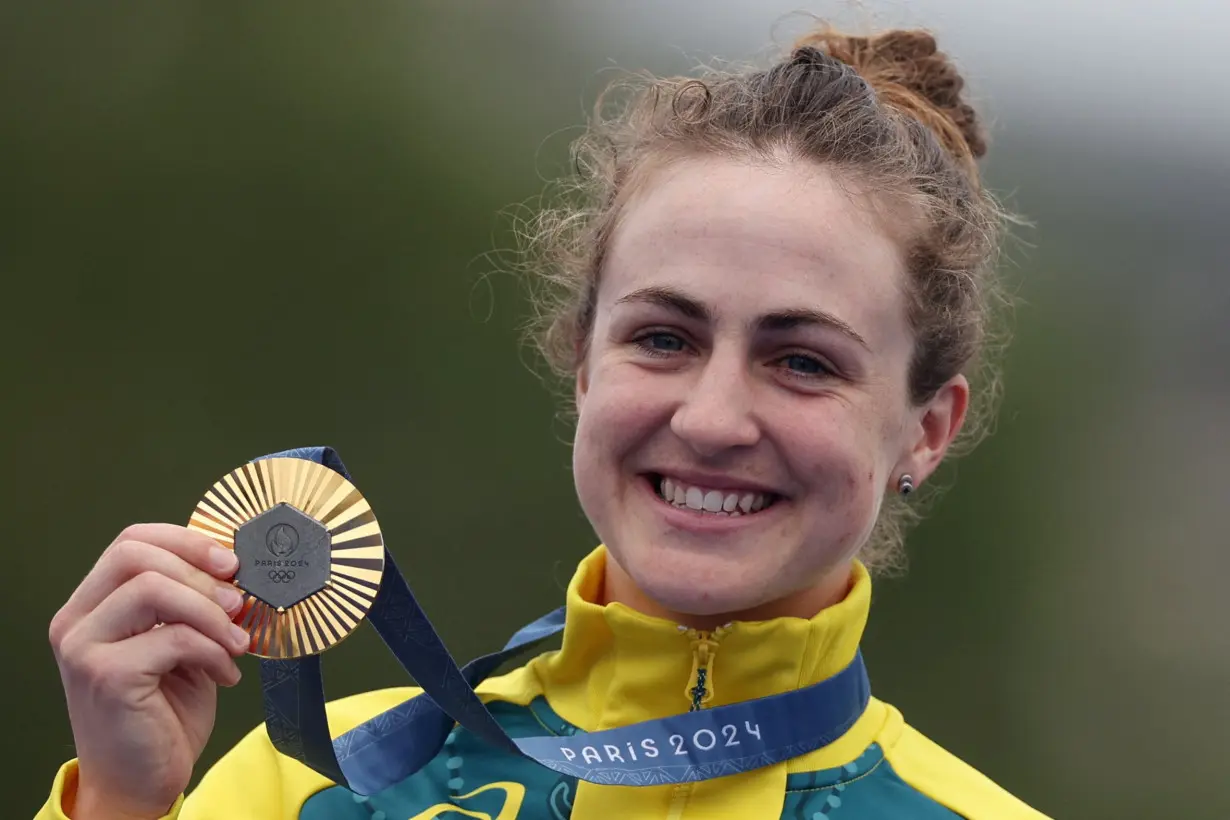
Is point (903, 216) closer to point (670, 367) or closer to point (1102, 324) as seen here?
point (670, 367)

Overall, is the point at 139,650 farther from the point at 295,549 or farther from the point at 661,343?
the point at 661,343

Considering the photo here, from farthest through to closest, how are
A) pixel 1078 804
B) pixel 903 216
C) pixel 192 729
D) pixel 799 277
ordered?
pixel 1078 804
pixel 903 216
pixel 799 277
pixel 192 729

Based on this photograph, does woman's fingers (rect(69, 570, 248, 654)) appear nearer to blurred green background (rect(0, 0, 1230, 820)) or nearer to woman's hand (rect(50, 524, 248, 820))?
woman's hand (rect(50, 524, 248, 820))

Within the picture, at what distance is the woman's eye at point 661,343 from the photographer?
1554mm

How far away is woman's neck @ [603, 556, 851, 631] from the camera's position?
1603 mm

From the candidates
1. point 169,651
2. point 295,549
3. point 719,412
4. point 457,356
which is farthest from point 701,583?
point 457,356

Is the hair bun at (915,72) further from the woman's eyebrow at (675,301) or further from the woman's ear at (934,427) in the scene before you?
the woman's eyebrow at (675,301)

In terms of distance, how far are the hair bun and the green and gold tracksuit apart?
0.80 m

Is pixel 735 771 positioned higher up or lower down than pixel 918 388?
lower down

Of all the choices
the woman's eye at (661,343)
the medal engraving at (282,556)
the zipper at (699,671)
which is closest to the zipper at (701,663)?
the zipper at (699,671)

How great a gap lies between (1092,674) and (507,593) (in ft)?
5.34

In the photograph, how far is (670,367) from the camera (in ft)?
5.03

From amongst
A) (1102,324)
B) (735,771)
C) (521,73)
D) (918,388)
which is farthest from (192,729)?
(1102,324)

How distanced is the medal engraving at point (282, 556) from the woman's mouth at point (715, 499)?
44 centimetres
